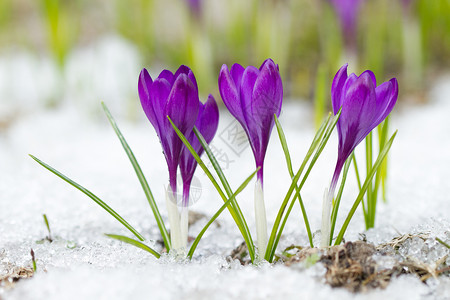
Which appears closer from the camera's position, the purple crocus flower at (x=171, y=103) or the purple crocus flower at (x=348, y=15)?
the purple crocus flower at (x=171, y=103)

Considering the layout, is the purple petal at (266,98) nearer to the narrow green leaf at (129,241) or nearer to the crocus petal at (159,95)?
the crocus petal at (159,95)

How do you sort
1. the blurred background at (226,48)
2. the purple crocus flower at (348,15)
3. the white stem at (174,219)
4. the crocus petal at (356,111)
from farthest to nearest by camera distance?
the blurred background at (226,48)
the purple crocus flower at (348,15)
the white stem at (174,219)
the crocus petal at (356,111)

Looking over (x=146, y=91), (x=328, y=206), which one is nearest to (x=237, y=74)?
(x=146, y=91)

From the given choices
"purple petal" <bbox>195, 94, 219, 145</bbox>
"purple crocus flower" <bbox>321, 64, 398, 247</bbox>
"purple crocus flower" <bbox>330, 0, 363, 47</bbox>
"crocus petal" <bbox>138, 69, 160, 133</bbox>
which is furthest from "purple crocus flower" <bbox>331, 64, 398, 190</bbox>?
"purple crocus flower" <bbox>330, 0, 363, 47</bbox>

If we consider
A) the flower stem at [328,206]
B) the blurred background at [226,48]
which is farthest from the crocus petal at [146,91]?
the blurred background at [226,48]

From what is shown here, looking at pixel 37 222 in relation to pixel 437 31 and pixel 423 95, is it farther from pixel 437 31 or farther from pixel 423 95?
pixel 437 31

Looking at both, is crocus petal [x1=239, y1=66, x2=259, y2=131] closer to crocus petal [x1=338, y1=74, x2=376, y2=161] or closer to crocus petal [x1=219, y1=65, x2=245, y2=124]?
crocus petal [x1=219, y1=65, x2=245, y2=124]
